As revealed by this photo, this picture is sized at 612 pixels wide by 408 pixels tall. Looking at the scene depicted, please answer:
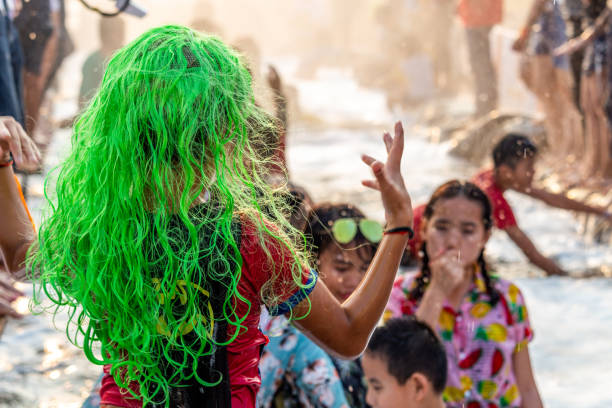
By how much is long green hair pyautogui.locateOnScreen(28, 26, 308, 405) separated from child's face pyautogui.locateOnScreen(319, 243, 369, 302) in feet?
4.12

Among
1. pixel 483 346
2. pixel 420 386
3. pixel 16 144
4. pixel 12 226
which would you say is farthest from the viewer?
pixel 483 346

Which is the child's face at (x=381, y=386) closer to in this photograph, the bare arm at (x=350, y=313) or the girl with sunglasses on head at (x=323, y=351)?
the girl with sunglasses on head at (x=323, y=351)

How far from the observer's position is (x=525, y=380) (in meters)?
2.78

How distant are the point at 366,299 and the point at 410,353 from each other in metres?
0.91

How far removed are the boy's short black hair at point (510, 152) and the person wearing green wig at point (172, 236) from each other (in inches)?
133

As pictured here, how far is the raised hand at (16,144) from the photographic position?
68.9 inches

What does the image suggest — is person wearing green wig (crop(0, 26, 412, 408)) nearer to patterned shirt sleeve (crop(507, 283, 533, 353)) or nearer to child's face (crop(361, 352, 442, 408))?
child's face (crop(361, 352, 442, 408))

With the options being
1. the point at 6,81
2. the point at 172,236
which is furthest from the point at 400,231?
the point at 6,81

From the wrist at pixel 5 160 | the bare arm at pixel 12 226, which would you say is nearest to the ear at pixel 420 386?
the bare arm at pixel 12 226

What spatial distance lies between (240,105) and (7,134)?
59 centimetres

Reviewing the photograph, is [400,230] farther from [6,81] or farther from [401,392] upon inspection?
[6,81]

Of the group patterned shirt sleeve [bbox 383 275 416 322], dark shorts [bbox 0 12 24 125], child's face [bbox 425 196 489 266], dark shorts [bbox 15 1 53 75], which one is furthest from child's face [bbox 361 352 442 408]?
dark shorts [bbox 15 1 53 75]

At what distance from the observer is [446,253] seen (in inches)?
112

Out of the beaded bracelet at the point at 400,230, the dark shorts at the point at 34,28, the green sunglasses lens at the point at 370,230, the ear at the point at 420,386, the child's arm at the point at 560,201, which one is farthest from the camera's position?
the dark shorts at the point at 34,28
